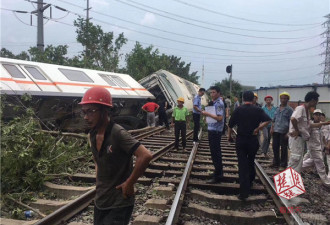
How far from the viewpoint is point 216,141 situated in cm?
579

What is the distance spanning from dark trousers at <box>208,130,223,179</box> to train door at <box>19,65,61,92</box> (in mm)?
5097

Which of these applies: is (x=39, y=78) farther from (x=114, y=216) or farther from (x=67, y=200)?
(x=114, y=216)

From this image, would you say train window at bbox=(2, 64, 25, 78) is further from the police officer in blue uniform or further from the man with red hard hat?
the man with red hard hat

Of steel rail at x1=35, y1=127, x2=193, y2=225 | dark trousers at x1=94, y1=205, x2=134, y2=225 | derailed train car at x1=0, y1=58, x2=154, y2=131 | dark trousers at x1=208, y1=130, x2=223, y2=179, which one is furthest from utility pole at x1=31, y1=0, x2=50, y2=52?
dark trousers at x1=94, y1=205, x2=134, y2=225

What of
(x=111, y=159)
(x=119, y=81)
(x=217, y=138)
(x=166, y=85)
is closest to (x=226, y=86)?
(x=166, y=85)

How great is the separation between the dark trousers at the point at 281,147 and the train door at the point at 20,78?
622 centimetres

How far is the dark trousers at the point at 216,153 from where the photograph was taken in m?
5.72

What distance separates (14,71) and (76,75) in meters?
2.53

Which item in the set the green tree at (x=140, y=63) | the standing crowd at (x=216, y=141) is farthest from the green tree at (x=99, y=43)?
the standing crowd at (x=216, y=141)

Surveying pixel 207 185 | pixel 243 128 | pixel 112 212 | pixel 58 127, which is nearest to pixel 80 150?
pixel 58 127

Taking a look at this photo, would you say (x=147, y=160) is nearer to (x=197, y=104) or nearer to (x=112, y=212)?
(x=112, y=212)

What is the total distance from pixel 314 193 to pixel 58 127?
7.09 meters

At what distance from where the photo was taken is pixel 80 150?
736cm

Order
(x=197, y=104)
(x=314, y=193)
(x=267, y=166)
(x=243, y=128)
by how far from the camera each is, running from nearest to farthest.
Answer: (x=243, y=128) → (x=314, y=193) → (x=267, y=166) → (x=197, y=104)
